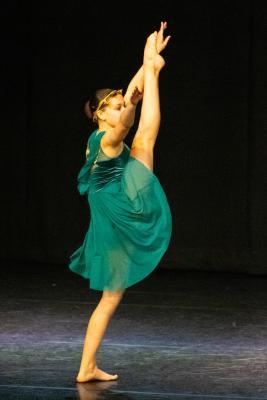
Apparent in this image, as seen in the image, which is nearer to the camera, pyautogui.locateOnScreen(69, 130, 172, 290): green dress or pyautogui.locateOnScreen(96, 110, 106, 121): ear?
pyautogui.locateOnScreen(69, 130, 172, 290): green dress

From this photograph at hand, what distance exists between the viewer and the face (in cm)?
346

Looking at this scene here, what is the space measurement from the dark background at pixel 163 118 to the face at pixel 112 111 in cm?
286

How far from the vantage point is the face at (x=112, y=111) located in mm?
3457

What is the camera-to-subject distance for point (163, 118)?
254 inches

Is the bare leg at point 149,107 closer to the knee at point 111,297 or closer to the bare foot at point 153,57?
the bare foot at point 153,57

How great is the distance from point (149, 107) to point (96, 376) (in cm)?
97

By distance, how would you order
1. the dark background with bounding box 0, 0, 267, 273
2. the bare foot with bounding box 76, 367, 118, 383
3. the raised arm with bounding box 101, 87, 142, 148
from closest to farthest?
the raised arm with bounding box 101, 87, 142, 148
the bare foot with bounding box 76, 367, 118, 383
the dark background with bounding box 0, 0, 267, 273

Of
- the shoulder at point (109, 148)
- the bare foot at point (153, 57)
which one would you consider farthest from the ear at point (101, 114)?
the bare foot at point (153, 57)

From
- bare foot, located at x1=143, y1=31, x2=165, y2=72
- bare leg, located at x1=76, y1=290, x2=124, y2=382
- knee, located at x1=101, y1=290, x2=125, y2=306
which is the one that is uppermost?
bare foot, located at x1=143, y1=31, x2=165, y2=72

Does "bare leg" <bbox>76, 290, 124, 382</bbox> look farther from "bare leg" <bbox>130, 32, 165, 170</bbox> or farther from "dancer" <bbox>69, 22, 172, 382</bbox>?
"bare leg" <bbox>130, 32, 165, 170</bbox>

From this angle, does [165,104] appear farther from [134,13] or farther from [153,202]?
[153,202]

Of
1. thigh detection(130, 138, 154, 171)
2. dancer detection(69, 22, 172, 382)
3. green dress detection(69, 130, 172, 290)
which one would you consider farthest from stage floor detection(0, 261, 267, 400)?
thigh detection(130, 138, 154, 171)

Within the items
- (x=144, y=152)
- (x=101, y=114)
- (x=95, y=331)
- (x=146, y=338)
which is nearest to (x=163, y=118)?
(x=146, y=338)

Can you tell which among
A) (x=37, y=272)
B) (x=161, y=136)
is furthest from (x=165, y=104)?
(x=37, y=272)
